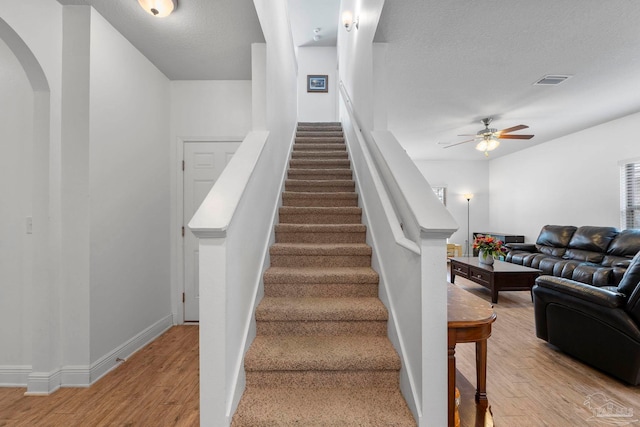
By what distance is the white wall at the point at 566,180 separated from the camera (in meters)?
4.59

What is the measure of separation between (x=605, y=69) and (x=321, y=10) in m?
4.64

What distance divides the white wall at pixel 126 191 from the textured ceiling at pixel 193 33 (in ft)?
0.44

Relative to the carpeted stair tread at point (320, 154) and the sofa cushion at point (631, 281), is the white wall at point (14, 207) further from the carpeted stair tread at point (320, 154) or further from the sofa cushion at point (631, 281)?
the sofa cushion at point (631, 281)

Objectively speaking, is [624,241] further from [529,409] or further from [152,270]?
[152,270]

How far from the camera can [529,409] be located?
1830mm

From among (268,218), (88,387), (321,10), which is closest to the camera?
(88,387)

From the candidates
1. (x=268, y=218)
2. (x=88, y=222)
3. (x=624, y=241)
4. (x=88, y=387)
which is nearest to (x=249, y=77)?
(x=268, y=218)

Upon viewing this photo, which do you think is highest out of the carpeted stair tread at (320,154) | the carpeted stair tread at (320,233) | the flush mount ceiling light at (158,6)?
the flush mount ceiling light at (158,6)

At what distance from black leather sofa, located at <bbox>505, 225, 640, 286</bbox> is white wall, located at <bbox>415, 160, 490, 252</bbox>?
2196 millimetres

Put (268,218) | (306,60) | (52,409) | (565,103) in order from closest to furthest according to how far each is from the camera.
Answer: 1. (52,409)
2. (268,218)
3. (565,103)
4. (306,60)

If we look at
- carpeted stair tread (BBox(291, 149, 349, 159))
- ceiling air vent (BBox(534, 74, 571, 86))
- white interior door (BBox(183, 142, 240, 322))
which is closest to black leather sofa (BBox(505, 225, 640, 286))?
ceiling air vent (BBox(534, 74, 571, 86))

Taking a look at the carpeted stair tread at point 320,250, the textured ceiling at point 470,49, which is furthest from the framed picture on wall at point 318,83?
the carpeted stair tread at point 320,250

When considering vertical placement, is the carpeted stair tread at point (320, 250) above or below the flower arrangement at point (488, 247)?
above

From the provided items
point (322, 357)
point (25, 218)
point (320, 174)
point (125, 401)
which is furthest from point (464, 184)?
point (25, 218)
